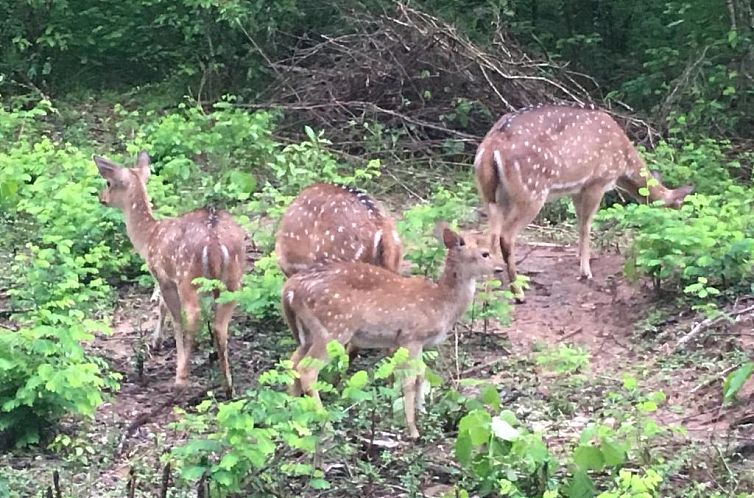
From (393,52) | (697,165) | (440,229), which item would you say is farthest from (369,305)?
(393,52)

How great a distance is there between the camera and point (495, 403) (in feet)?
19.5

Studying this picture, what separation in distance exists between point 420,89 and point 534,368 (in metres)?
6.47

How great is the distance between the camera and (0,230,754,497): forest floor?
19.9 feet

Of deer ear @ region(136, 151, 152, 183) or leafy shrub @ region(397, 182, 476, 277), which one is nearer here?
leafy shrub @ region(397, 182, 476, 277)

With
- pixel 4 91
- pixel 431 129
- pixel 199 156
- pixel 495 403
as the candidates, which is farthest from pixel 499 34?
pixel 495 403

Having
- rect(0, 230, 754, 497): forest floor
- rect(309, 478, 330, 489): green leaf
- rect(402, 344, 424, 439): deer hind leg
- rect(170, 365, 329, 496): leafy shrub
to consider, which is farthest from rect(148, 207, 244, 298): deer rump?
rect(309, 478, 330, 489): green leaf

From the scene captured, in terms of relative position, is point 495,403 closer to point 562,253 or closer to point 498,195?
point 498,195

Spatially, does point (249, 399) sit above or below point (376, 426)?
above

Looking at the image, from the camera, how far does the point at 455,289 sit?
695cm

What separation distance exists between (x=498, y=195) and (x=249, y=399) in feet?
13.8

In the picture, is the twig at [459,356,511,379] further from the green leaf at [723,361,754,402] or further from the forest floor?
the green leaf at [723,361,754,402]

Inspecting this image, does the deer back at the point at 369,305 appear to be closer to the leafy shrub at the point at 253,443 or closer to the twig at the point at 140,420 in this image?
the twig at the point at 140,420

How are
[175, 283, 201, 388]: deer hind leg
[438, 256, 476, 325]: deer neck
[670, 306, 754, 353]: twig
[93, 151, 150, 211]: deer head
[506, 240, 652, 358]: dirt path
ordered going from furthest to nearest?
1. [93, 151, 150, 211]: deer head
2. [506, 240, 652, 358]: dirt path
3. [670, 306, 754, 353]: twig
4. [175, 283, 201, 388]: deer hind leg
5. [438, 256, 476, 325]: deer neck

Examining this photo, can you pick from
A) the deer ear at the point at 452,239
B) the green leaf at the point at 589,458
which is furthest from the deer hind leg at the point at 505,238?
the green leaf at the point at 589,458
